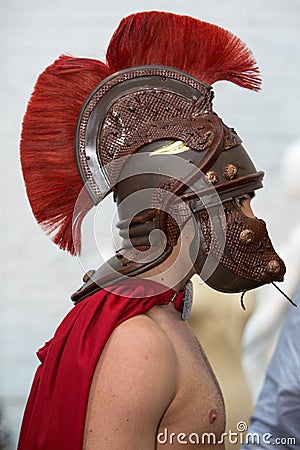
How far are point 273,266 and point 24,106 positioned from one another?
88.1 inches

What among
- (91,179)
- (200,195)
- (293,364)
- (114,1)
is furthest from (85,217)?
(114,1)

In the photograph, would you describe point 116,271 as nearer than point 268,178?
Yes

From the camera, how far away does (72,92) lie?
4.76ft

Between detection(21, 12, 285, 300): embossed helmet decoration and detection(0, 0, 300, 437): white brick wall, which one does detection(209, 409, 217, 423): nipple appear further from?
detection(0, 0, 300, 437): white brick wall

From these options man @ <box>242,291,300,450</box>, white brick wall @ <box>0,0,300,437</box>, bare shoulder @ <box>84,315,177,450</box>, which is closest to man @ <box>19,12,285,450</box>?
bare shoulder @ <box>84,315,177,450</box>

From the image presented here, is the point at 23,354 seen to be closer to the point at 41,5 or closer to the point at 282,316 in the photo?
the point at 282,316

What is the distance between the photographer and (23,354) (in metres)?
3.38

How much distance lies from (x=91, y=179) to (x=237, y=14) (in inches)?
94.5

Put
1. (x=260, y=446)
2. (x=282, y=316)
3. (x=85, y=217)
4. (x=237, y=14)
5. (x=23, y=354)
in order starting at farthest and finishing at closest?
(x=237, y=14) < (x=23, y=354) < (x=282, y=316) < (x=260, y=446) < (x=85, y=217)

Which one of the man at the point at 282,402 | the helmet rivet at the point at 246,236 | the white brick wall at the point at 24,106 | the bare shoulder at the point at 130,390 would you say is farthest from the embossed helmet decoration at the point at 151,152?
the white brick wall at the point at 24,106

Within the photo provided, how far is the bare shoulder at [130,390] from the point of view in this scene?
50.2 inches

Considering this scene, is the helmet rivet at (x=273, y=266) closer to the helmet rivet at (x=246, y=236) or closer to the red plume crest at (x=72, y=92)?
the helmet rivet at (x=246, y=236)

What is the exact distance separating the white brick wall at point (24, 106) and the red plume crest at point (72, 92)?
1918 mm

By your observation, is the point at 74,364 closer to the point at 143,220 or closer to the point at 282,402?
the point at 143,220
